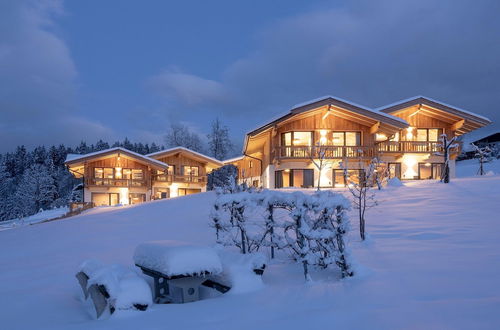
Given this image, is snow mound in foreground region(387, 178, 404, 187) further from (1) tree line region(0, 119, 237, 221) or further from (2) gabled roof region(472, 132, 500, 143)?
(2) gabled roof region(472, 132, 500, 143)

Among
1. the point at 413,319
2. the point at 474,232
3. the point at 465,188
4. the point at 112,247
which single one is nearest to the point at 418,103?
the point at 465,188

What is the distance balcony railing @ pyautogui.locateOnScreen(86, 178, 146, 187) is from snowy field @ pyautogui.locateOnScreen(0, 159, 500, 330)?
22384mm

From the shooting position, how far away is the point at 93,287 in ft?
16.0

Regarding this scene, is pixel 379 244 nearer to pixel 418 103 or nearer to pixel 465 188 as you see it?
pixel 465 188

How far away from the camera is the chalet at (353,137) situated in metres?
25.1

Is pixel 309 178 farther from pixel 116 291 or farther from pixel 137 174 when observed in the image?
pixel 116 291

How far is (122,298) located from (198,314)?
1.02 meters

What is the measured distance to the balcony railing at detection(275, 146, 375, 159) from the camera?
25250 mm

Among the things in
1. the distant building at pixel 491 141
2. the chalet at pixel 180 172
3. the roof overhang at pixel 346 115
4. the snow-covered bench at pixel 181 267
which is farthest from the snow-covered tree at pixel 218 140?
the snow-covered bench at pixel 181 267

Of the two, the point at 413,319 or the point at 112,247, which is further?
the point at 112,247

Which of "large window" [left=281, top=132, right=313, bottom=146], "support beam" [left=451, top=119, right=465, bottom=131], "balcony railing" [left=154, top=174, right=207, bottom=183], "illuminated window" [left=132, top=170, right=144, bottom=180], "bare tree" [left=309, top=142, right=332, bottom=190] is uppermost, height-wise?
"support beam" [left=451, top=119, right=465, bottom=131]

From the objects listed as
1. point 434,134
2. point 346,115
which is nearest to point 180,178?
point 346,115

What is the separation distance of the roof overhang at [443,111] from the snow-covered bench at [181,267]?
987 inches

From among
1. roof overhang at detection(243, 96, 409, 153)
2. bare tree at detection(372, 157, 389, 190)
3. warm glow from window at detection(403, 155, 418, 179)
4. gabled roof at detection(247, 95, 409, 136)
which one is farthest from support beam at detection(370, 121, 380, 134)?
bare tree at detection(372, 157, 389, 190)
